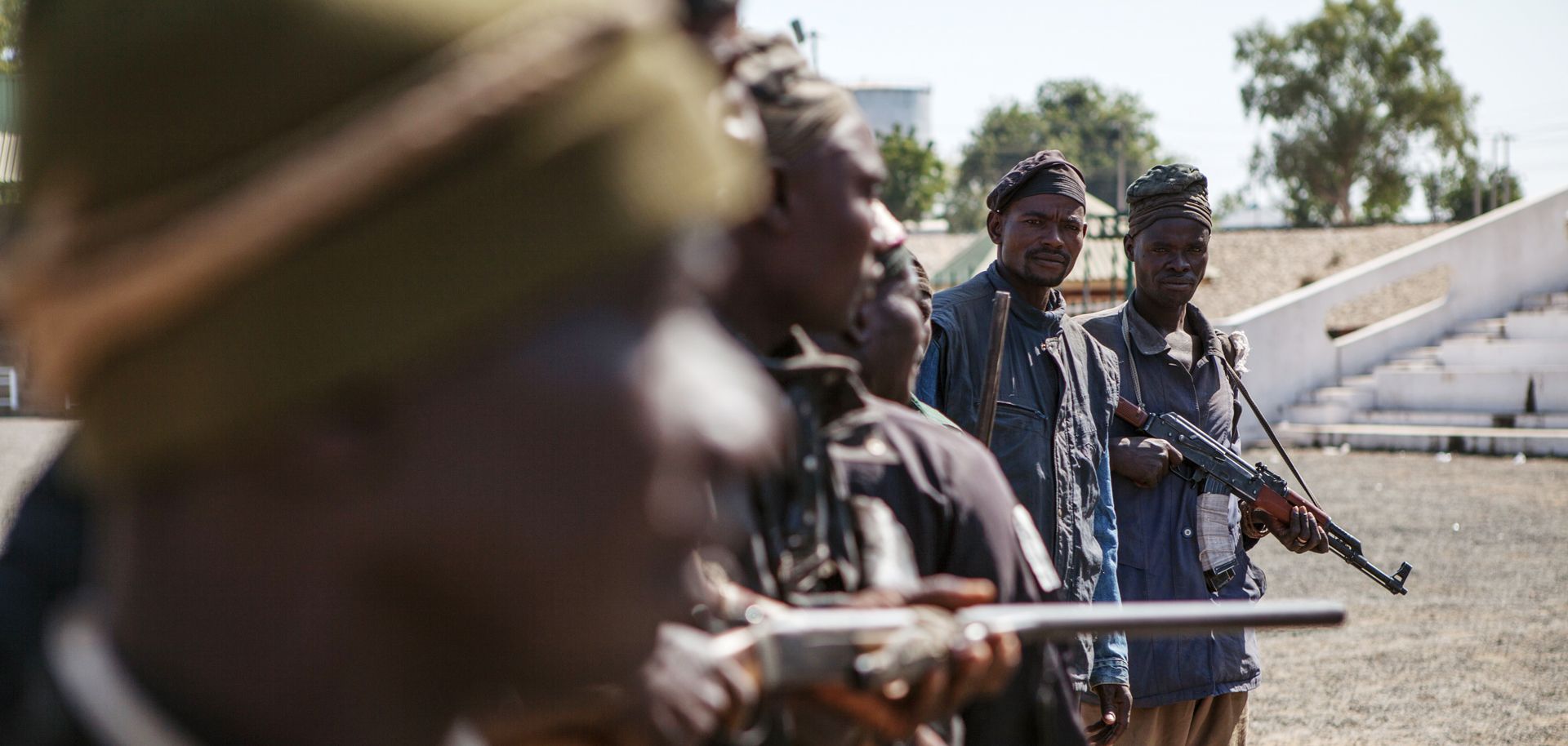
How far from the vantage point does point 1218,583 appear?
16.9ft

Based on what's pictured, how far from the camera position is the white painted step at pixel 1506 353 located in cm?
2227

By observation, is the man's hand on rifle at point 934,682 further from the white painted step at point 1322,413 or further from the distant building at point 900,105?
the distant building at point 900,105

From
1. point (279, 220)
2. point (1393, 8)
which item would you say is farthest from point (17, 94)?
point (1393, 8)

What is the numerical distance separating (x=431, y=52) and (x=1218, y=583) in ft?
15.6

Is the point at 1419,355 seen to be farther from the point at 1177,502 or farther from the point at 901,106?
the point at 901,106

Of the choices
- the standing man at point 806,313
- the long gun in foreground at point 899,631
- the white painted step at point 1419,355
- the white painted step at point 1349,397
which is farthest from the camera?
the white painted step at point 1419,355

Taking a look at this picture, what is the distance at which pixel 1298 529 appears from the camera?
5.88m

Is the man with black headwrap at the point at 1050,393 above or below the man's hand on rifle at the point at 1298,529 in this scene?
above

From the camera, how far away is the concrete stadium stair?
19917mm

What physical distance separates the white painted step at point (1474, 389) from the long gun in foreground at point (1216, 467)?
1733cm

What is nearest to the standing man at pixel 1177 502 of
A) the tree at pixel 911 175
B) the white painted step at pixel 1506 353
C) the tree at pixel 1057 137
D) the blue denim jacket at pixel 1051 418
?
the blue denim jacket at pixel 1051 418

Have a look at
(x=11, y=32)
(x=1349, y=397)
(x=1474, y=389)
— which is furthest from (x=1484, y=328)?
(x=11, y=32)

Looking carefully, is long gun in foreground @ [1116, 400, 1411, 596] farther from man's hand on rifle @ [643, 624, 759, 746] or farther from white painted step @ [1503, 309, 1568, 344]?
white painted step @ [1503, 309, 1568, 344]

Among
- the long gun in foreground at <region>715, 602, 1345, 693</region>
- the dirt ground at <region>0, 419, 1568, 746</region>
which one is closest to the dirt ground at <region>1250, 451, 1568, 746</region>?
the dirt ground at <region>0, 419, 1568, 746</region>
